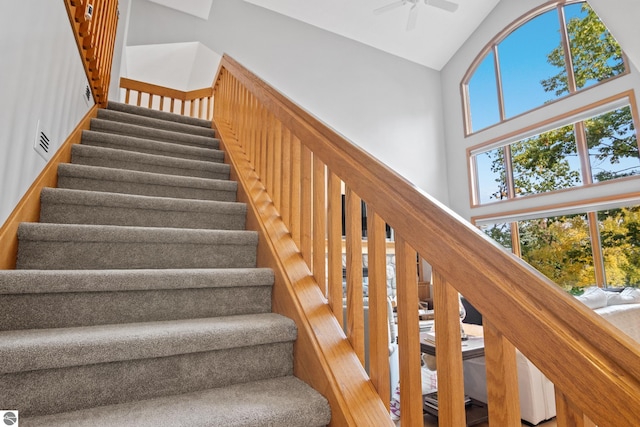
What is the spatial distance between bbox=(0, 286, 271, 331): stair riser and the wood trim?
0.24m

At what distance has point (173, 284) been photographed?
134 centimetres

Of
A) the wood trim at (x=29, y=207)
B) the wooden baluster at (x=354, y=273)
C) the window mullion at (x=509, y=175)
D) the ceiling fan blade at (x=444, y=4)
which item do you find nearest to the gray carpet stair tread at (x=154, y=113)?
the wood trim at (x=29, y=207)

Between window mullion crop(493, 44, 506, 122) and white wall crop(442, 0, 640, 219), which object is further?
window mullion crop(493, 44, 506, 122)

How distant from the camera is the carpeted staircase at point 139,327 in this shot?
3.14ft

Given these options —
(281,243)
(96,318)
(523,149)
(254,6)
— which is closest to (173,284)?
(96,318)

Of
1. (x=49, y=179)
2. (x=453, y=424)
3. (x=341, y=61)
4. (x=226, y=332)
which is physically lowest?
(x=453, y=424)

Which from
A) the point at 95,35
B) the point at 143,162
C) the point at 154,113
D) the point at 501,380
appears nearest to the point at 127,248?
the point at 143,162

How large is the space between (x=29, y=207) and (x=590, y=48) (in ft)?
23.7

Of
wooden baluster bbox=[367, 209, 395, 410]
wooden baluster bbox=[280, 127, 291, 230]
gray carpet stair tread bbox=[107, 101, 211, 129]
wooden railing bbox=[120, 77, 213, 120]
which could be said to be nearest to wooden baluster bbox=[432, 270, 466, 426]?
wooden baluster bbox=[367, 209, 395, 410]

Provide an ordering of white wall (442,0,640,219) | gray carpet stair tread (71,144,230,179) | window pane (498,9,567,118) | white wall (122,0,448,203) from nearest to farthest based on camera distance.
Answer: gray carpet stair tread (71,144,230,179) < white wall (442,0,640,219) < white wall (122,0,448,203) < window pane (498,9,567,118)

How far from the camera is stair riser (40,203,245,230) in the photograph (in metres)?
1.70

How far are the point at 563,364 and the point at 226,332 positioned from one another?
93cm

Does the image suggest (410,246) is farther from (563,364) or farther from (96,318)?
(96,318)

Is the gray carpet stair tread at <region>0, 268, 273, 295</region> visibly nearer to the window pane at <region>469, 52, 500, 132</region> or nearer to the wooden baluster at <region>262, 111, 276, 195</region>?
the wooden baluster at <region>262, 111, 276, 195</region>
